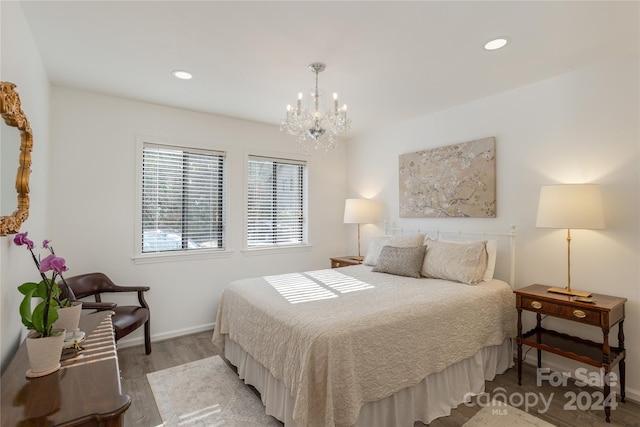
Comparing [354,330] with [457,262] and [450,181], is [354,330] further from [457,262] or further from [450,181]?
[450,181]

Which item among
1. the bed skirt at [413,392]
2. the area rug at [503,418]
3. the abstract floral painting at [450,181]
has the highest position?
the abstract floral painting at [450,181]

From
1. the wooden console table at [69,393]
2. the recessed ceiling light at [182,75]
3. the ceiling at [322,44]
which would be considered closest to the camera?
the wooden console table at [69,393]

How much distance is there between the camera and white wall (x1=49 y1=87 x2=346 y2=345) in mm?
3189

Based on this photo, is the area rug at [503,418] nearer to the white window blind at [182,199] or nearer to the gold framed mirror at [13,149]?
the gold framed mirror at [13,149]

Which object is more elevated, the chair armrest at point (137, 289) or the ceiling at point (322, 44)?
the ceiling at point (322, 44)

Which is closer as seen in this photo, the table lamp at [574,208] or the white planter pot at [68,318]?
the white planter pot at [68,318]

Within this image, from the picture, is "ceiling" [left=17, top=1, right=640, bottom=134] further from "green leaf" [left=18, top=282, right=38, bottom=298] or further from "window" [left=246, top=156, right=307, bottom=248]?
"green leaf" [left=18, top=282, right=38, bottom=298]

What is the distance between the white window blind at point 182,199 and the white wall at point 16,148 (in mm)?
972

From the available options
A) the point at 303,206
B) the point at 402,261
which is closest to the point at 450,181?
the point at 402,261

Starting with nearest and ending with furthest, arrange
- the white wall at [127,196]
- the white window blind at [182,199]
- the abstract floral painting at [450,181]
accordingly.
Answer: the white wall at [127,196] → the abstract floral painting at [450,181] → the white window blind at [182,199]

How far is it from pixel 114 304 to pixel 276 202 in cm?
234

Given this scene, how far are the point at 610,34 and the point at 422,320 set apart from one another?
2340mm

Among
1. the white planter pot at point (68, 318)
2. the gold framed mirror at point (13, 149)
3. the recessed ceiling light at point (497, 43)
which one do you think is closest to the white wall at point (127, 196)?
the gold framed mirror at point (13, 149)

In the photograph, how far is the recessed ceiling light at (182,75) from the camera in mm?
2830
